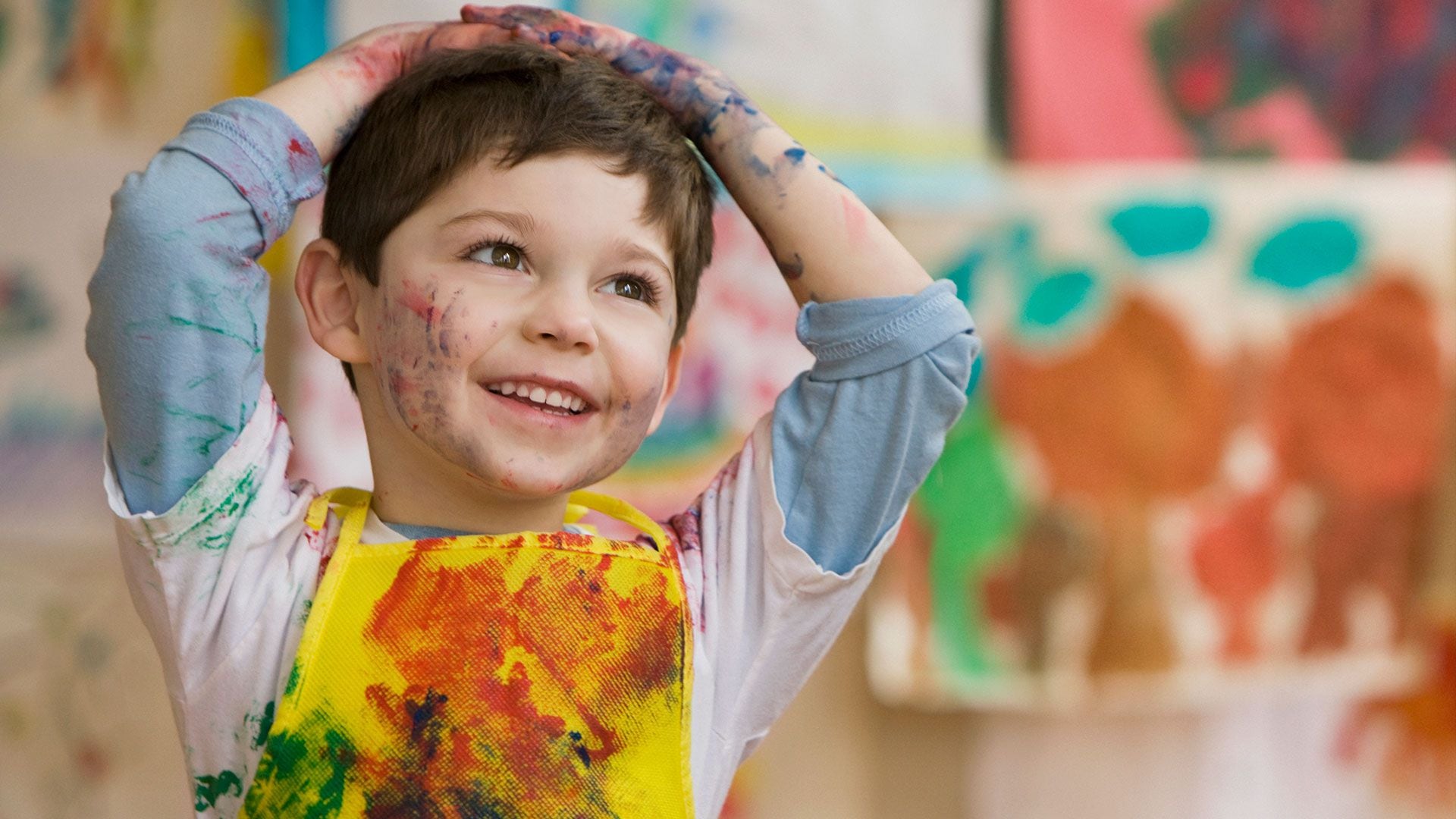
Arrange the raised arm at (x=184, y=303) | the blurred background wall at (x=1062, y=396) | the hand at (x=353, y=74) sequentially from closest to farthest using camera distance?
the raised arm at (x=184, y=303) → the hand at (x=353, y=74) → the blurred background wall at (x=1062, y=396)

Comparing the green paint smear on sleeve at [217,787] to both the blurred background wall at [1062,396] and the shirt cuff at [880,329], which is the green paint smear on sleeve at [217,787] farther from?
the blurred background wall at [1062,396]

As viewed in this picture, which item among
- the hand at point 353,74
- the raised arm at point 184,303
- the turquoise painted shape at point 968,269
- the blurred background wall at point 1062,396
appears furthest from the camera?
the turquoise painted shape at point 968,269

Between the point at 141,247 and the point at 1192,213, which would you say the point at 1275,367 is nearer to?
the point at 1192,213

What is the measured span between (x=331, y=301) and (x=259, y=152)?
122 millimetres

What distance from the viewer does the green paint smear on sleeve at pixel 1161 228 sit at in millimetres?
1880

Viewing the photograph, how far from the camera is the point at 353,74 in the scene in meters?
0.88

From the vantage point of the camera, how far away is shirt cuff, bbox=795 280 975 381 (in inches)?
33.9

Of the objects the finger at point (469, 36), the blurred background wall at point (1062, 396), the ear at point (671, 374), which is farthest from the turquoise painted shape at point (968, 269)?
the finger at point (469, 36)

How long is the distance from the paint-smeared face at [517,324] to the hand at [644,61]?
116mm

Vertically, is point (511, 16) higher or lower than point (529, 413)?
higher

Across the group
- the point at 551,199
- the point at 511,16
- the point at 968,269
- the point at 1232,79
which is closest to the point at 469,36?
the point at 511,16

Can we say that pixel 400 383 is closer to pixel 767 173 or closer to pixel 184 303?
pixel 184 303

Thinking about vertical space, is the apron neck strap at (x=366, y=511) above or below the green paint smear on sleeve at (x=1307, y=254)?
below

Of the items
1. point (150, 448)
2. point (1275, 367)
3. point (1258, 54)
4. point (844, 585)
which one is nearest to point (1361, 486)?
point (1275, 367)
